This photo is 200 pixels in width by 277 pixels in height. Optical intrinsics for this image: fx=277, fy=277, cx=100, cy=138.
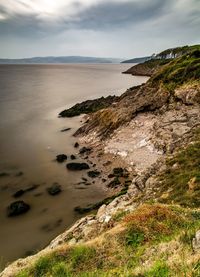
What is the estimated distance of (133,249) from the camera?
1009cm

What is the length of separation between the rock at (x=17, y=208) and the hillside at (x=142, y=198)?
5.06 m

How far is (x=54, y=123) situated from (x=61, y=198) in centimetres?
3313

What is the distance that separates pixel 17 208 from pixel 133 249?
1782cm

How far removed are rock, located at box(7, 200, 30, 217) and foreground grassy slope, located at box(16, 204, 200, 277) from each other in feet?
49.6

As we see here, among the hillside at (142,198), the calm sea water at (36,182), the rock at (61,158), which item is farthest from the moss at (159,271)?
the rock at (61,158)

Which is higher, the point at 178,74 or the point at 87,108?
the point at 178,74

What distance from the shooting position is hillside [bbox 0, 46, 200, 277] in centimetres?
908

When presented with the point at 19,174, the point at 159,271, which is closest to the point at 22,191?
the point at 19,174

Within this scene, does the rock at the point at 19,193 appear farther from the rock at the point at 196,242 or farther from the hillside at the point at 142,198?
the rock at the point at 196,242

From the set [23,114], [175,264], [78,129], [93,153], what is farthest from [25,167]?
[23,114]

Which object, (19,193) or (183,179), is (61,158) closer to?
(19,193)

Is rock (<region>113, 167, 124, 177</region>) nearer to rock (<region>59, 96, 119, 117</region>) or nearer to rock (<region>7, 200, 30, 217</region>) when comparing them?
rock (<region>7, 200, 30, 217</region>)

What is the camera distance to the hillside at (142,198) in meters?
9.08

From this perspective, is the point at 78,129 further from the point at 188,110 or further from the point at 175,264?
→ the point at 175,264
